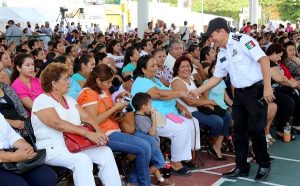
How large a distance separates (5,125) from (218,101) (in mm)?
3187

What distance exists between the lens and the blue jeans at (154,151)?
4.49 metres

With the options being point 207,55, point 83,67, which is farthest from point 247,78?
point 207,55

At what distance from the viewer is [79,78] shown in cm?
560

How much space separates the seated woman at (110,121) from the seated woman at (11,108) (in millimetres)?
628

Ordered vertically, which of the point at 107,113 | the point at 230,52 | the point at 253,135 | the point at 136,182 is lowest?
the point at 136,182

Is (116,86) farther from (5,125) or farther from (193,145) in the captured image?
(5,125)

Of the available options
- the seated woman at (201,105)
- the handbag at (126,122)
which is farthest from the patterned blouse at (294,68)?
the handbag at (126,122)

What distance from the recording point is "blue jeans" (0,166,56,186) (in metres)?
3.29

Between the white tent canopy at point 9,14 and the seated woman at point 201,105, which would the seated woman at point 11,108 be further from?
the white tent canopy at point 9,14

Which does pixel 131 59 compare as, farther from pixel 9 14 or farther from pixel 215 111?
pixel 9 14

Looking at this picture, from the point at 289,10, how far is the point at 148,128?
46651 millimetres

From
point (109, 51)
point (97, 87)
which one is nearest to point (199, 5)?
point (109, 51)

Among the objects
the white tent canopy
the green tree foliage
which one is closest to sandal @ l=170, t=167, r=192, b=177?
A: the white tent canopy

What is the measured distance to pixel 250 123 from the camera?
15.6ft
